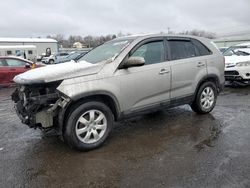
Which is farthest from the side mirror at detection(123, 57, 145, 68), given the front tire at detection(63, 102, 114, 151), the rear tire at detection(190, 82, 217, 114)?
the rear tire at detection(190, 82, 217, 114)

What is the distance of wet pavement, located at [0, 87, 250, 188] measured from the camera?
3.38 metres

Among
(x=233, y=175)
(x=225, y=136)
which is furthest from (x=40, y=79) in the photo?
(x=225, y=136)

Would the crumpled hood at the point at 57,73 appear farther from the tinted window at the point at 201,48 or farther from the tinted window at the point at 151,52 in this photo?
the tinted window at the point at 201,48

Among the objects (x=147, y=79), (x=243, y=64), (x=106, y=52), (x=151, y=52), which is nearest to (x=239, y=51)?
(x=243, y=64)

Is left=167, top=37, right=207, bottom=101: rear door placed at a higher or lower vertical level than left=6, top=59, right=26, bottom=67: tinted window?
lower

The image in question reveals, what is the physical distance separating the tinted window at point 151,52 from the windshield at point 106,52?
27cm

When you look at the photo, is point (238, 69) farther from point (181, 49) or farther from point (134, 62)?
point (134, 62)

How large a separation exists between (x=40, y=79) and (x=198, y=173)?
2550 mm

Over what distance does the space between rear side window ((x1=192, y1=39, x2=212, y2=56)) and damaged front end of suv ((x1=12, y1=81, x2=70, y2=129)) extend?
128 inches

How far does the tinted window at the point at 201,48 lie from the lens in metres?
5.87

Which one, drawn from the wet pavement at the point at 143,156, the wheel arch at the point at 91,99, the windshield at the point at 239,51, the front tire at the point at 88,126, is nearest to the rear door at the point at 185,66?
the wet pavement at the point at 143,156

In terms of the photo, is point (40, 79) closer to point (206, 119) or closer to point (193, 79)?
point (193, 79)

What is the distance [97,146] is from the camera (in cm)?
436

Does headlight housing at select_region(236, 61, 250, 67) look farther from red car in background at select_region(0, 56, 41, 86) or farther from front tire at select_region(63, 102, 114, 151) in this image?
red car in background at select_region(0, 56, 41, 86)
